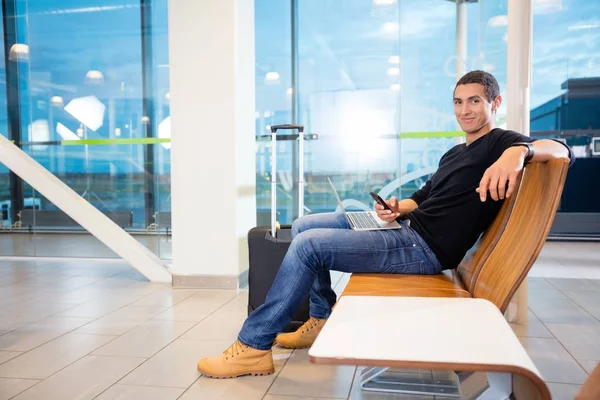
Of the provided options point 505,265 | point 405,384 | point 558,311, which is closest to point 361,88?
point 558,311

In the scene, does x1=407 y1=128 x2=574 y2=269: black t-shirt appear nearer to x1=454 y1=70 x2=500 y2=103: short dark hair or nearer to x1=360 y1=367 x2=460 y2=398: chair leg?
x1=454 y1=70 x2=500 y2=103: short dark hair

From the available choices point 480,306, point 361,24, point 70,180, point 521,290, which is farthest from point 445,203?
point 70,180

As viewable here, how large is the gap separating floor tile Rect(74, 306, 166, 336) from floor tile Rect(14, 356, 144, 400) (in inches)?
16.5

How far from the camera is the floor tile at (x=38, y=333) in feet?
8.41

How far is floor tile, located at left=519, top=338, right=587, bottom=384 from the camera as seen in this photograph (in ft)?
6.87

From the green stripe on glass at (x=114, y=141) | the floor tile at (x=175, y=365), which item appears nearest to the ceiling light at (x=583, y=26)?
the green stripe on glass at (x=114, y=141)

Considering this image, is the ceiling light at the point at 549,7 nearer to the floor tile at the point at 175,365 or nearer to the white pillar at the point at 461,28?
the white pillar at the point at 461,28

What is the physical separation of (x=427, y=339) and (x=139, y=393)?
136 centimetres

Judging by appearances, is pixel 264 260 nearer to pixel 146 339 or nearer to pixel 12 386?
pixel 146 339

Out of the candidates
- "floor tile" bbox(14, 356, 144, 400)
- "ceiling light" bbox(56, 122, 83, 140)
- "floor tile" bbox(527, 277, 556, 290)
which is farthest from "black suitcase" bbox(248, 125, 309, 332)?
"ceiling light" bbox(56, 122, 83, 140)

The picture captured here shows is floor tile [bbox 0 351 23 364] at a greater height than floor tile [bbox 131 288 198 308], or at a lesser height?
greater

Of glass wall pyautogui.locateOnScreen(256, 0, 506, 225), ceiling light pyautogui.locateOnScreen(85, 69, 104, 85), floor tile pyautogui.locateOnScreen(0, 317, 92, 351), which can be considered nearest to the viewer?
floor tile pyautogui.locateOnScreen(0, 317, 92, 351)

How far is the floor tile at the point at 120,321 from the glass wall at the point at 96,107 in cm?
231

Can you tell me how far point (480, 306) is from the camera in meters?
1.27
